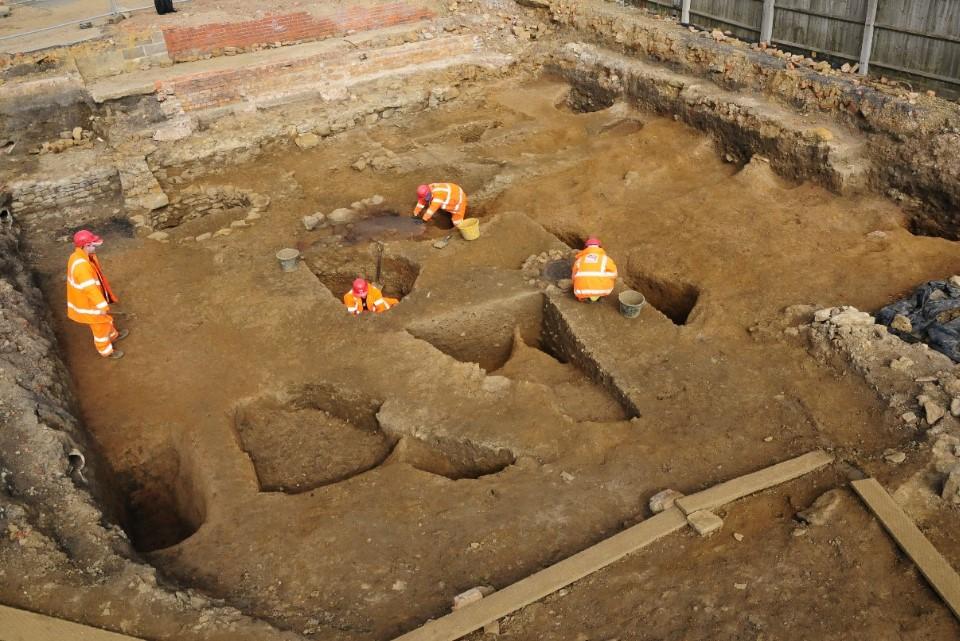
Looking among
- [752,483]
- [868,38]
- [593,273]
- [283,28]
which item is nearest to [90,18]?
[283,28]

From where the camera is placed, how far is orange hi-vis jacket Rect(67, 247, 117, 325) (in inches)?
258

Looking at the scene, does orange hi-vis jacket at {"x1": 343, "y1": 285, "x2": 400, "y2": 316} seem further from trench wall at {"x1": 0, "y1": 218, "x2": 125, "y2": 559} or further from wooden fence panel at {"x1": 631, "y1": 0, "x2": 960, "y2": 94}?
wooden fence panel at {"x1": 631, "y1": 0, "x2": 960, "y2": 94}

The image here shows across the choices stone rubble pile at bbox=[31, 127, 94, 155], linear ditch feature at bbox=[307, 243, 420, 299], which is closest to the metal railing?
stone rubble pile at bbox=[31, 127, 94, 155]

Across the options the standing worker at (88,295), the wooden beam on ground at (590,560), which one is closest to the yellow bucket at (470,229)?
the standing worker at (88,295)

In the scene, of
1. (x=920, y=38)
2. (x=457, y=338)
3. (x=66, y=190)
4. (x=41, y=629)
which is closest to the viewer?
(x=41, y=629)

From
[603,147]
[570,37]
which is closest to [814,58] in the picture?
[603,147]

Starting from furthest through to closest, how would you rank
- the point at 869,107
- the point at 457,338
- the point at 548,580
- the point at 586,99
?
the point at 586,99
the point at 869,107
the point at 457,338
the point at 548,580

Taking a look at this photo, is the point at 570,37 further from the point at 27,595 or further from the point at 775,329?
the point at 27,595

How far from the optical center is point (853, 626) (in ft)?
13.7

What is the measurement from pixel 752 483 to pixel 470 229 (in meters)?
4.37

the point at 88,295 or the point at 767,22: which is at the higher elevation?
the point at 767,22

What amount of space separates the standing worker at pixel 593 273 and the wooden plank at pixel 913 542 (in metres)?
2.81

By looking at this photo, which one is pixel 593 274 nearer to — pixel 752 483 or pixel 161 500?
pixel 752 483

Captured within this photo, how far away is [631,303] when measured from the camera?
22.6 feet
